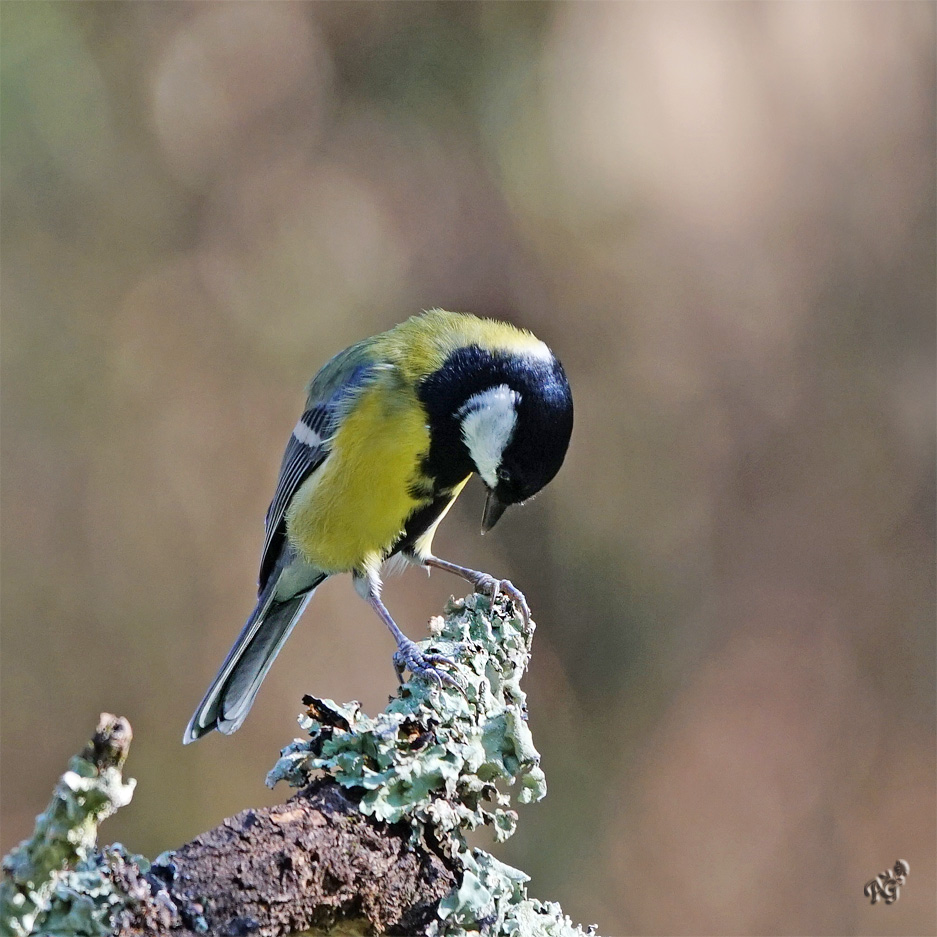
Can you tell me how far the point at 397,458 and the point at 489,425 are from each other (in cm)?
24

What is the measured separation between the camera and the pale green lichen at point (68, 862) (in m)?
0.87

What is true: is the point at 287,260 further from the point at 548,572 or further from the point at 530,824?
the point at 530,824

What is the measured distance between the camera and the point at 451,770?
1.39 metres

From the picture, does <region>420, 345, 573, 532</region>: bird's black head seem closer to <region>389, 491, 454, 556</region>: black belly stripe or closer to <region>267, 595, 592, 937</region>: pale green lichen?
<region>389, 491, 454, 556</region>: black belly stripe

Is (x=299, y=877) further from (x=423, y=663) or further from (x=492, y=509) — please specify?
(x=492, y=509)

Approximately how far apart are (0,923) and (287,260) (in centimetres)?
315

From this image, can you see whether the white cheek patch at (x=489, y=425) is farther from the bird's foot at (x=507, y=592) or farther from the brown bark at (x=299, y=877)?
the brown bark at (x=299, y=877)

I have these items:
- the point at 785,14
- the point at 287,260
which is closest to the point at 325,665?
the point at 287,260

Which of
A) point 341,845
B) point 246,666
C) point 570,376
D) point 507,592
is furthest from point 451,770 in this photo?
point 570,376

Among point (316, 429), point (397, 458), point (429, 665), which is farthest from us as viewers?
point (316, 429)

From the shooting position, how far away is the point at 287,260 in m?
3.83

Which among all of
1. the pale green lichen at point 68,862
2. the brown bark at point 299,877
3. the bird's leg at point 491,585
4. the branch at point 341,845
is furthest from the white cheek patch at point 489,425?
the pale green lichen at point 68,862

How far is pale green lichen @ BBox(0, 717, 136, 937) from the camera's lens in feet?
2.87

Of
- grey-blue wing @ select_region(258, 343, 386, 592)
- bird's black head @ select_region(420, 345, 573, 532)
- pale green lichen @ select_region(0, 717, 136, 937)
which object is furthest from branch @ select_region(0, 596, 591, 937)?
grey-blue wing @ select_region(258, 343, 386, 592)
